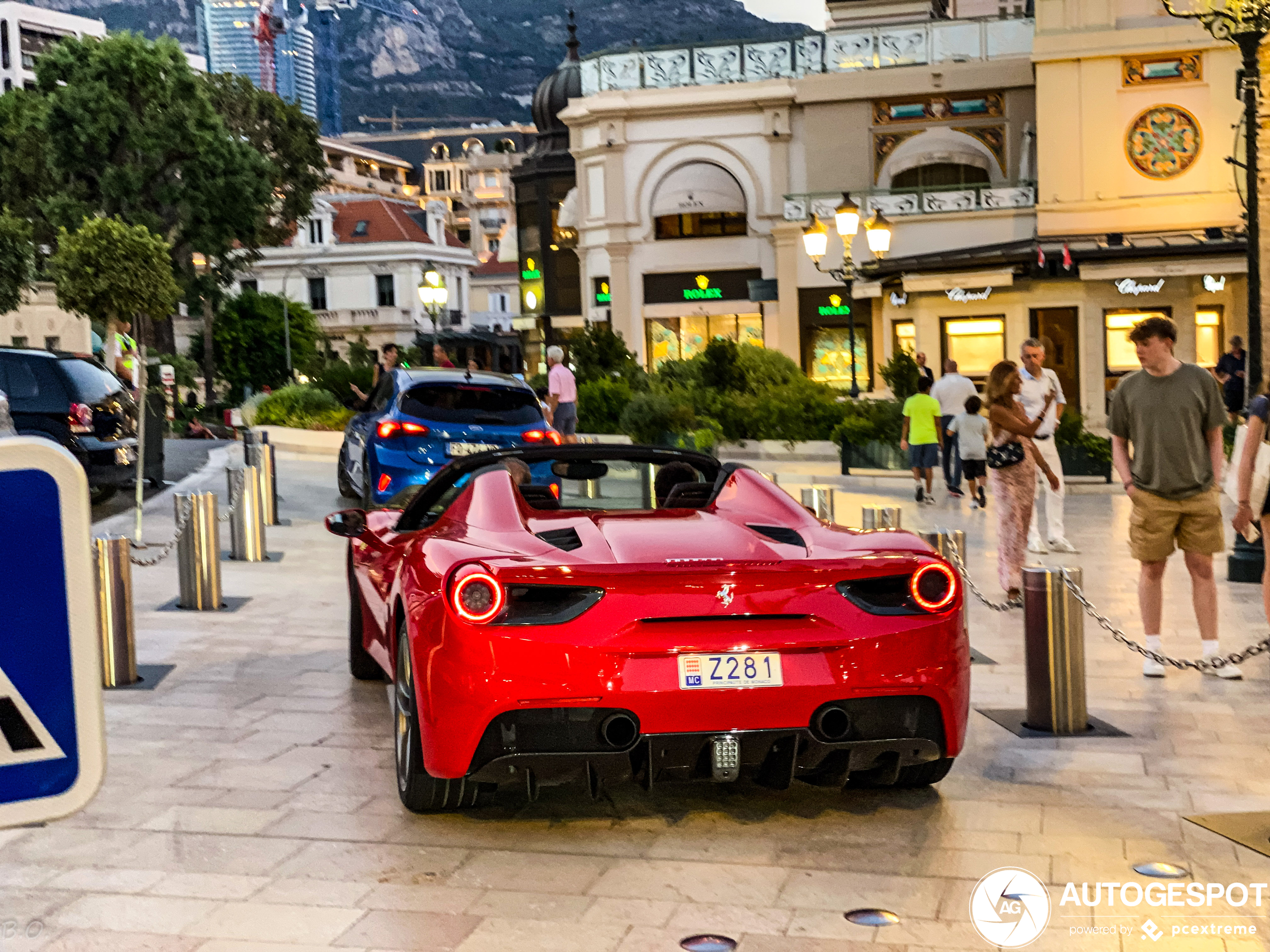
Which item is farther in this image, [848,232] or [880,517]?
[848,232]

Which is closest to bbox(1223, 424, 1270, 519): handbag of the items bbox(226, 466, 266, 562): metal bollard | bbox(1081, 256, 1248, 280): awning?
bbox(226, 466, 266, 562): metal bollard

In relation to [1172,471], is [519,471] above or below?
above

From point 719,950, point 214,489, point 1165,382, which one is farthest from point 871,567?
point 214,489

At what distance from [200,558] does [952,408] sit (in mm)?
10188

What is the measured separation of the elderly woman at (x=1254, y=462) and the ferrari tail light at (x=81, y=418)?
1239cm

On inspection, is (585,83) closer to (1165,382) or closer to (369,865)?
(1165,382)

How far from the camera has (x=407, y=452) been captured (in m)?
15.1

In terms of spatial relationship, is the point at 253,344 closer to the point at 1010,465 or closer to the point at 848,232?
the point at 848,232

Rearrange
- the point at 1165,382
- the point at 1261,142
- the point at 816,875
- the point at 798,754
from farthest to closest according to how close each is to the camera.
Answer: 1. the point at 1261,142
2. the point at 1165,382
3. the point at 798,754
4. the point at 816,875

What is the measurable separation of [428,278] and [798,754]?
32465 mm

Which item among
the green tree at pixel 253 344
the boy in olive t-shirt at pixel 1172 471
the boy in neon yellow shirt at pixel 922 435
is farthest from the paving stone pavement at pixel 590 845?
the green tree at pixel 253 344

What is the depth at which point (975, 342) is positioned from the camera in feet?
115

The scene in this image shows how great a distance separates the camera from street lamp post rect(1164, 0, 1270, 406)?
11.7 m
